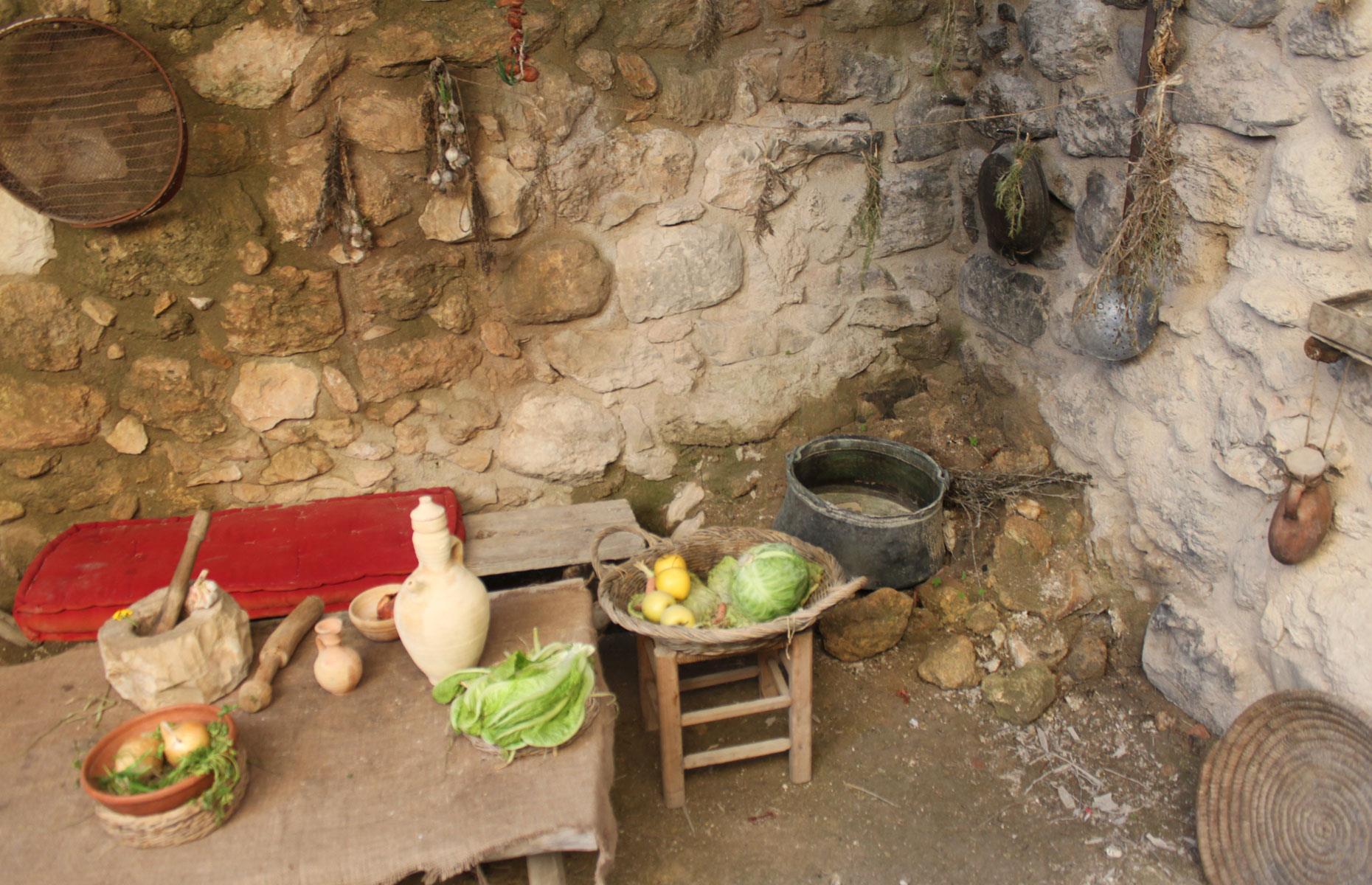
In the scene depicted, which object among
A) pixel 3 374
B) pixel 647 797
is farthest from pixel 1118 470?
pixel 3 374

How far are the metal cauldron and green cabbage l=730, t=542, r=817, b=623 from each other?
1.71 ft

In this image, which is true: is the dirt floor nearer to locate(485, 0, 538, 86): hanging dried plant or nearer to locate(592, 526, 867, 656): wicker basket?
locate(592, 526, 867, 656): wicker basket

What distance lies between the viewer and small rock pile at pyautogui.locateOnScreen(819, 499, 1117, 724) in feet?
9.42

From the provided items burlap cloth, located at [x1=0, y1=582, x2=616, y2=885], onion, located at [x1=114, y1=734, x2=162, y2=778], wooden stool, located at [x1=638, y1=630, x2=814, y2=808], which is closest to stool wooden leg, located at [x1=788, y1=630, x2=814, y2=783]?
wooden stool, located at [x1=638, y1=630, x2=814, y2=808]

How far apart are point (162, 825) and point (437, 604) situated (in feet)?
1.98

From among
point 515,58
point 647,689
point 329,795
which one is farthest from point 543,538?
point 515,58

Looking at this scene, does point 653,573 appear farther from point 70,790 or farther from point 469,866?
point 70,790

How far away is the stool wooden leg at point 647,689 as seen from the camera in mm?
2728

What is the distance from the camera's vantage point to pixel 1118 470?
2.91 meters

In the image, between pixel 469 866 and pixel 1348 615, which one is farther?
pixel 1348 615

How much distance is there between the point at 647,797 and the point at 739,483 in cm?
124

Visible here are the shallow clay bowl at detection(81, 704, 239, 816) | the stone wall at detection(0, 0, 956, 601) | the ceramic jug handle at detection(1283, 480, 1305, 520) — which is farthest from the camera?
the stone wall at detection(0, 0, 956, 601)

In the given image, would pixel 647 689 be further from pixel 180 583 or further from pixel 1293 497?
pixel 1293 497

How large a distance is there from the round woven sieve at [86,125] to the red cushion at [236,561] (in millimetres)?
937
